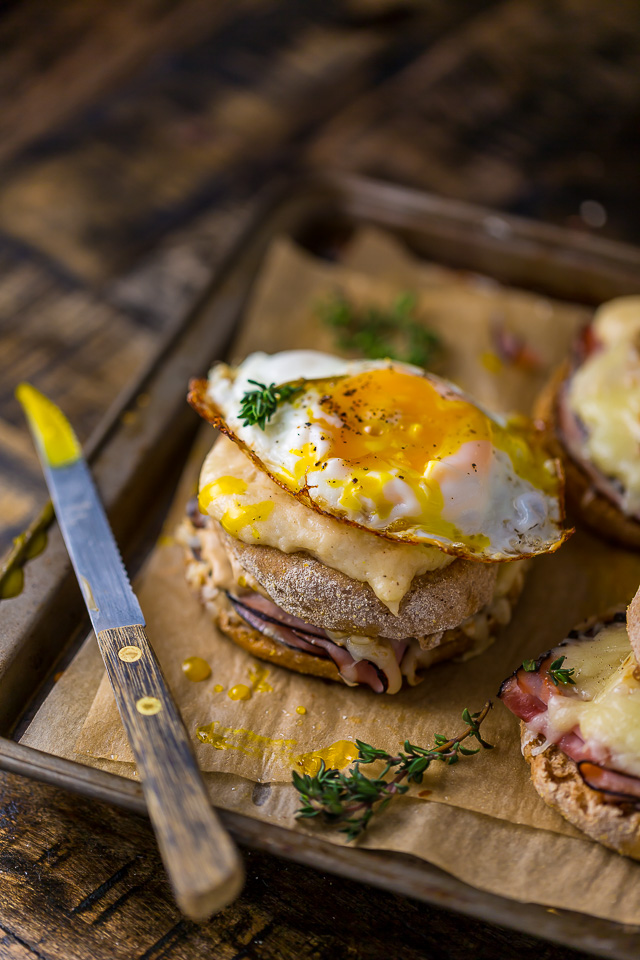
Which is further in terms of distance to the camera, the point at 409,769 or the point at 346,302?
the point at 346,302

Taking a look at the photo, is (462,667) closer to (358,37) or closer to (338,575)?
(338,575)

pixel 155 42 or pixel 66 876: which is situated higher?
pixel 155 42

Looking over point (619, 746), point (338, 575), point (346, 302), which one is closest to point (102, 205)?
point (346, 302)

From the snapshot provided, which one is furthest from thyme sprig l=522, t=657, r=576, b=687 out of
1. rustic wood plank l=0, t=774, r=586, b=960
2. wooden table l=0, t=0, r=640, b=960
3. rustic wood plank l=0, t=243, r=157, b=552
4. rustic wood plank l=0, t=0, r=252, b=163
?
rustic wood plank l=0, t=0, r=252, b=163

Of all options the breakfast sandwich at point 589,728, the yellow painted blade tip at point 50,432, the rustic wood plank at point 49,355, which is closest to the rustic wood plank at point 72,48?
the rustic wood plank at point 49,355

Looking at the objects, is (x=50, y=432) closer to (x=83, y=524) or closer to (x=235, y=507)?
(x=83, y=524)

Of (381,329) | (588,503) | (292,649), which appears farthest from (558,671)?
(381,329)

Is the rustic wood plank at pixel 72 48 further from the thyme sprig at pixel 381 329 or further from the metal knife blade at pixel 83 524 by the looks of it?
the metal knife blade at pixel 83 524
